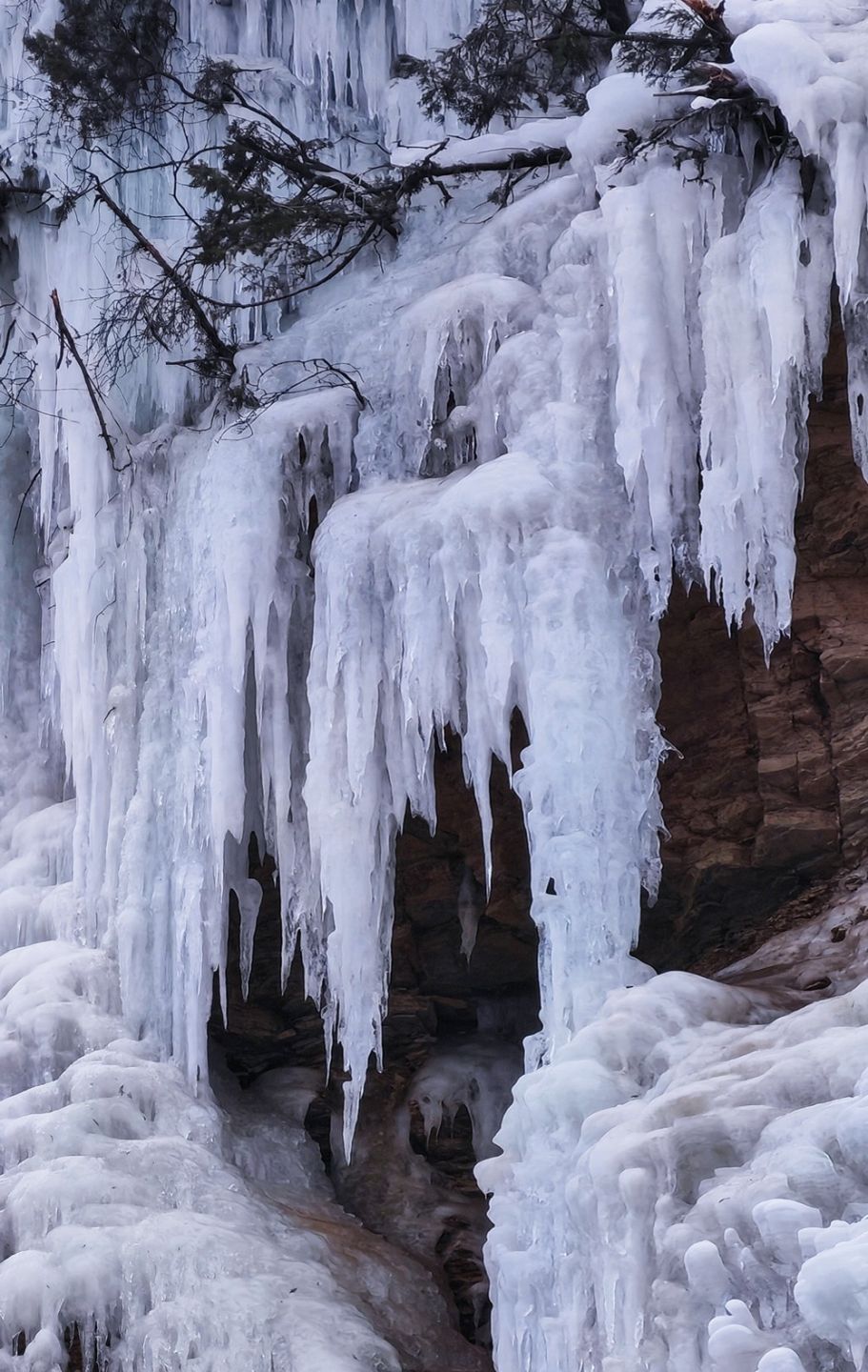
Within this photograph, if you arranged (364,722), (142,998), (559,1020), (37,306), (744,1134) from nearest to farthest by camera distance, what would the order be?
(744,1134) → (559,1020) → (364,722) → (142,998) → (37,306)

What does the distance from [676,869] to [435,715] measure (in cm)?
182

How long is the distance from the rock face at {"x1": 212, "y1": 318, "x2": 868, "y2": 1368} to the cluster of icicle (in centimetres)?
52

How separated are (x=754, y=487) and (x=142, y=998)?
4.02m

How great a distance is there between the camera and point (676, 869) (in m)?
8.73

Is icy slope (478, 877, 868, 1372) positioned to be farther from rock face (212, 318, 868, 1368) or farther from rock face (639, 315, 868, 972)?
rock face (212, 318, 868, 1368)

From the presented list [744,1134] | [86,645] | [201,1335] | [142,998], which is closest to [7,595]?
[86,645]

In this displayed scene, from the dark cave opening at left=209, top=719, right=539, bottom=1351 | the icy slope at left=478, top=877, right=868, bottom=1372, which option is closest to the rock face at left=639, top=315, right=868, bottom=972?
the dark cave opening at left=209, top=719, right=539, bottom=1351

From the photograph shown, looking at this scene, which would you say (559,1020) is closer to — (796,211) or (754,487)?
(754,487)

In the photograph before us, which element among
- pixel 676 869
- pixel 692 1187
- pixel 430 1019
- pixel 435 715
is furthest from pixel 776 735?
pixel 692 1187

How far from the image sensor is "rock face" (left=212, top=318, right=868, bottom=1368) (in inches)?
319

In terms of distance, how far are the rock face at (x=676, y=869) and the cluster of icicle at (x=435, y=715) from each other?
523 millimetres

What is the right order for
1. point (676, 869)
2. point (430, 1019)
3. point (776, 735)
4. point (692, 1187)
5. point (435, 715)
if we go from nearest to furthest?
point (692, 1187)
point (435, 715)
point (776, 735)
point (676, 869)
point (430, 1019)

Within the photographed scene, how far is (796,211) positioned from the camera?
22.4 ft

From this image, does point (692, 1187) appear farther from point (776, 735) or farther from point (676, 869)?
point (676, 869)
